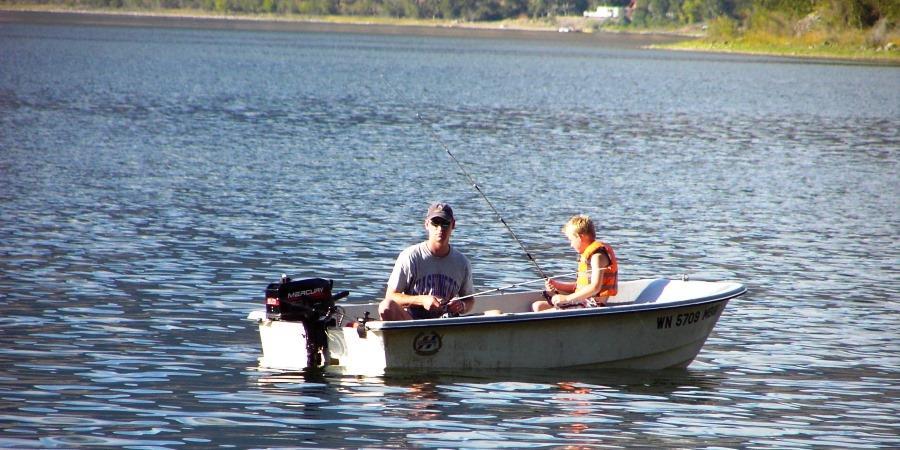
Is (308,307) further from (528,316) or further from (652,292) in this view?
(652,292)

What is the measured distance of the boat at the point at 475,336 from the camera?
10.9 m

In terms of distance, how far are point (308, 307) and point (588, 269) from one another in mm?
2465

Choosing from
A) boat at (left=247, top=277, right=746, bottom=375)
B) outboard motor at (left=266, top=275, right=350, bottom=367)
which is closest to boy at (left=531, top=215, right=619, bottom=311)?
boat at (left=247, top=277, right=746, bottom=375)

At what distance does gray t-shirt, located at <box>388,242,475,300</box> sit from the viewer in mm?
11260

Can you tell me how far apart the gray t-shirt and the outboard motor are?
0.58m

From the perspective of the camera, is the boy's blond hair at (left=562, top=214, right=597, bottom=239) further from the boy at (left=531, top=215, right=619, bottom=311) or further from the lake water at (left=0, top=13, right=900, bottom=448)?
the lake water at (left=0, top=13, right=900, bottom=448)

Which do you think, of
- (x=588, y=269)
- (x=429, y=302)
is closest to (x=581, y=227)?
(x=588, y=269)

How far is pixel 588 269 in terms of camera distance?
11805mm

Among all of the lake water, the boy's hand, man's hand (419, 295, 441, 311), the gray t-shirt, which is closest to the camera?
the lake water

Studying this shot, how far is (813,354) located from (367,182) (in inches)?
587

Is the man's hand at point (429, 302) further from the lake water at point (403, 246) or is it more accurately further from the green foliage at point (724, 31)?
the green foliage at point (724, 31)

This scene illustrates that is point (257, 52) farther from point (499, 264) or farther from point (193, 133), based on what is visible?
point (499, 264)

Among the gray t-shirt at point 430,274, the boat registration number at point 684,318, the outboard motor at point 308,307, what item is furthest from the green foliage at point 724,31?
the outboard motor at point 308,307

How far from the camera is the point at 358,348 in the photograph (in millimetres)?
10984
